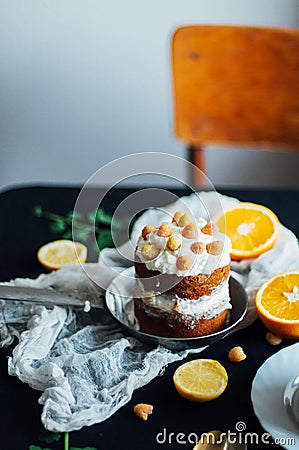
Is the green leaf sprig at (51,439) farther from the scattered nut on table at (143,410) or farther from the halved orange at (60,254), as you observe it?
the halved orange at (60,254)

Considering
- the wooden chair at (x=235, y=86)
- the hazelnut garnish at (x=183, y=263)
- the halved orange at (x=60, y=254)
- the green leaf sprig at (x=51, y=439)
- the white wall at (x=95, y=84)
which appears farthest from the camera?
the white wall at (x=95, y=84)

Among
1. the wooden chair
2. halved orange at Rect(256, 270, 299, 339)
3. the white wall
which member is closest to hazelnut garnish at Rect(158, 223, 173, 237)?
halved orange at Rect(256, 270, 299, 339)

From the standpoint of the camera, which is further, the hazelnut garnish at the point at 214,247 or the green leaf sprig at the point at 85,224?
the green leaf sprig at the point at 85,224

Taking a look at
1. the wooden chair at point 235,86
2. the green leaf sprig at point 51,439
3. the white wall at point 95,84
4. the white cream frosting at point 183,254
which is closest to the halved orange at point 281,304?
the white cream frosting at point 183,254

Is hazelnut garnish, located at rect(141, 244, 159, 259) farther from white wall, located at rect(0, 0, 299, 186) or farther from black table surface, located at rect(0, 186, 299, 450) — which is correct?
white wall, located at rect(0, 0, 299, 186)

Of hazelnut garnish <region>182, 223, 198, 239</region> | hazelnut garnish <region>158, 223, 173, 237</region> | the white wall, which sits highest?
hazelnut garnish <region>158, 223, 173, 237</region>

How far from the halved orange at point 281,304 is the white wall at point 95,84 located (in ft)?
3.74

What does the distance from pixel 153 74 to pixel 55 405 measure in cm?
142

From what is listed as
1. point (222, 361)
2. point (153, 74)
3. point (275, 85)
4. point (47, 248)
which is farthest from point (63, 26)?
point (222, 361)

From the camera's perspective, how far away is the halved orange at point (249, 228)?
1489 millimetres

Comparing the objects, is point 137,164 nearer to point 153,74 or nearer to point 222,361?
point 153,74

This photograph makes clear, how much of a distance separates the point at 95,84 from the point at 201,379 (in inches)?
53.7

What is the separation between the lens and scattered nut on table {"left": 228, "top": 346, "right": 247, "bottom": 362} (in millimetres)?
1234

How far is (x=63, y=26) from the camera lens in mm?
2252
